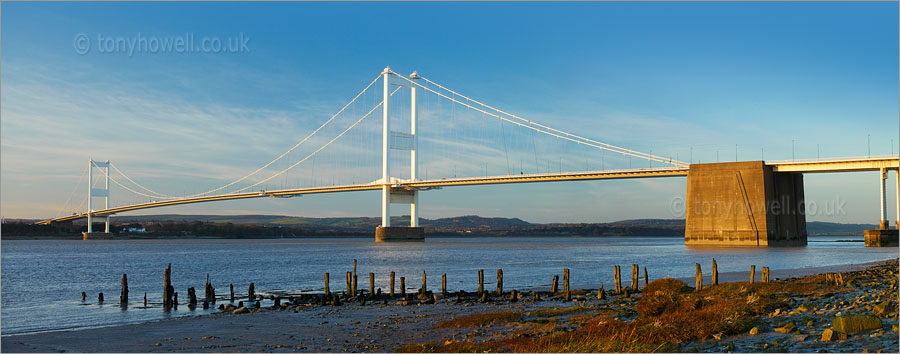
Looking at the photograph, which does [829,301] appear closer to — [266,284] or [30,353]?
[30,353]

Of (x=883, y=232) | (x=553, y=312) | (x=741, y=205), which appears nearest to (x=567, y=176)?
(x=741, y=205)

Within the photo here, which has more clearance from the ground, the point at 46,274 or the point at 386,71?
the point at 386,71

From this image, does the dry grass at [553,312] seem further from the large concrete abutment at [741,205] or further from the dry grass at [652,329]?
the large concrete abutment at [741,205]

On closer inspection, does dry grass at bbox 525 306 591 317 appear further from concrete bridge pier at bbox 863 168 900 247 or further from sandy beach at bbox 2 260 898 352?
concrete bridge pier at bbox 863 168 900 247

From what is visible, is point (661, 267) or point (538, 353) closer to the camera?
point (538, 353)

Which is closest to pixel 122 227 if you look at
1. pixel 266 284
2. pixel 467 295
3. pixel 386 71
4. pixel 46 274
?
pixel 386 71
